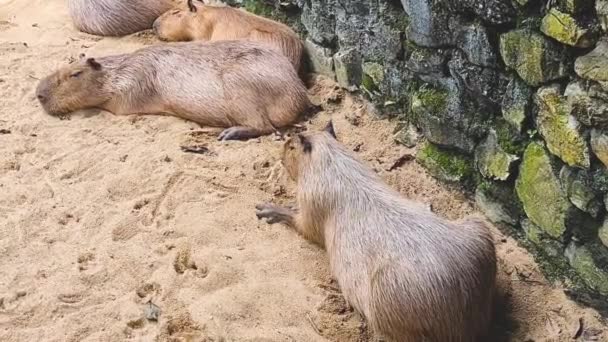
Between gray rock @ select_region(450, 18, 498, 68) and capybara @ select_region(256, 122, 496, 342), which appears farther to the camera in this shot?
gray rock @ select_region(450, 18, 498, 68)

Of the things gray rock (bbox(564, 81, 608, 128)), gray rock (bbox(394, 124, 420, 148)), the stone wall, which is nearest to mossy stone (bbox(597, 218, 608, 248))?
the stone wall

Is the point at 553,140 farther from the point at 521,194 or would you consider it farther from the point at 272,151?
the point at 272,151

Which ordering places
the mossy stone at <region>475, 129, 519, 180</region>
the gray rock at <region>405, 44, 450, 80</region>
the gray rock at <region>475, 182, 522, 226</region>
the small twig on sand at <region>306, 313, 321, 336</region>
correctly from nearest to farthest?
the small twig on sand at <region>306, 313, 321, 336</region>, the mossy stone at <region>475, 129, 519, 180</region>, the gray rock at <region>475, 182, 522, 226</region>, the gray rock at <region>405, 44, 450, 80</region>

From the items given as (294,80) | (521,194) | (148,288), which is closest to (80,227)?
(148,288)

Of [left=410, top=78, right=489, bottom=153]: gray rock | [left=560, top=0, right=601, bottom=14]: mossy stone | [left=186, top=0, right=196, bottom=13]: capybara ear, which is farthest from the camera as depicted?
[left=186, top=0, right=196, bottom=13]: capybara ear

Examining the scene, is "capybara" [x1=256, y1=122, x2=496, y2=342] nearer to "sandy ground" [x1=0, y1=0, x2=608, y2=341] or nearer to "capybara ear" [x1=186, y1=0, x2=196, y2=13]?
"sandy ground" [x1=0, y1=0, x2=608, y2=341]

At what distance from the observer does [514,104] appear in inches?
131

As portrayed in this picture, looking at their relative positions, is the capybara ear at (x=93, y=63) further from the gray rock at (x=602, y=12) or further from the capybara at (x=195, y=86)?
the gray rock at (x=602, y=12)

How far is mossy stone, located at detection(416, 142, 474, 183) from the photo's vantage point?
3861 millimetres

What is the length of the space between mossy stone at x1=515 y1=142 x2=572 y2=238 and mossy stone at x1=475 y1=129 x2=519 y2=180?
8 cm

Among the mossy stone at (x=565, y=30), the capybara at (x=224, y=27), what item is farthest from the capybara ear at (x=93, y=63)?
the mossy stone at (x=565, y=30)

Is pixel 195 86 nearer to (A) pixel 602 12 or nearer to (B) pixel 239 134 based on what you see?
(B) pixel 239 134

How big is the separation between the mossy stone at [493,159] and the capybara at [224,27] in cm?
168

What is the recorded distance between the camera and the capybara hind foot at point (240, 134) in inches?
185
